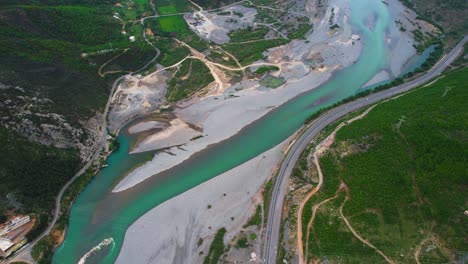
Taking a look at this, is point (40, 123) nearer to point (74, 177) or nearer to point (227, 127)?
point (74, 177)

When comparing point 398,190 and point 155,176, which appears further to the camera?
point 155,176

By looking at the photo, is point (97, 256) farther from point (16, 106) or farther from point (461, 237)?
point (461, 237)

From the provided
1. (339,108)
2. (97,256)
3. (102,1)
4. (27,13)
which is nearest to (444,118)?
(339,108)

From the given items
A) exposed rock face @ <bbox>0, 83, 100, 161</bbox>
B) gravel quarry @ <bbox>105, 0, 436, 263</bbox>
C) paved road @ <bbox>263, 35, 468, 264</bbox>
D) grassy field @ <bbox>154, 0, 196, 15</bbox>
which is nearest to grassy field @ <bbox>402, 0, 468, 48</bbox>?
paved road @ <bbox>263, 35, 468, 264</bbox>

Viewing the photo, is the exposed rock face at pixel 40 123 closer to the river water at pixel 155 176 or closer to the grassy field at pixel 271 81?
the river water at pixel 155 176

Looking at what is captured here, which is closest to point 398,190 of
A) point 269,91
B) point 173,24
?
point 269,91

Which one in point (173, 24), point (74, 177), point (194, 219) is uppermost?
point (173, 24)

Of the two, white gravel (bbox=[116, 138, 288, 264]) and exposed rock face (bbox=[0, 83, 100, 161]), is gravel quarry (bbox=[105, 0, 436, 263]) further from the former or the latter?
exposed rock face (bbox=[0, 83, 100, 161])
